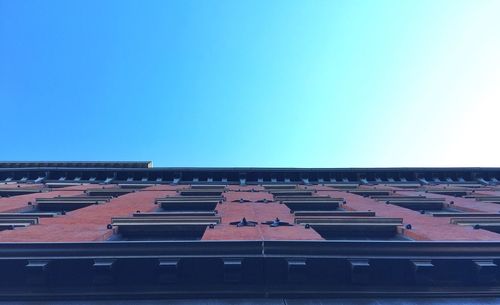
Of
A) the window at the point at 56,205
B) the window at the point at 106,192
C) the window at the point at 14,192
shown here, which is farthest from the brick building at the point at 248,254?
the window at the point at 14,192

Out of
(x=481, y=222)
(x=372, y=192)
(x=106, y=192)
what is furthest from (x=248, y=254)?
(x=106, y=192)

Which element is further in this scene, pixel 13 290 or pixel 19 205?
pixel 19 205

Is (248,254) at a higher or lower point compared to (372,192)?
lower

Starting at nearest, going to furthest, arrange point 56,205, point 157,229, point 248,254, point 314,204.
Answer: point 248,254 → point 157,229 → point 56,205 → point 314,204

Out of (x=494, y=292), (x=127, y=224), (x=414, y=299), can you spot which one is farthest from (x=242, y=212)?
(x=494, y=292)

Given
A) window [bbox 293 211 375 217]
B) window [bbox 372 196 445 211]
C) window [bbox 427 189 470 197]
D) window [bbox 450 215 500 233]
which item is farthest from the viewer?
window [bbox 427 189 470 197]

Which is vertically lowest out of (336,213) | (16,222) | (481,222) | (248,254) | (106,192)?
(248,254)

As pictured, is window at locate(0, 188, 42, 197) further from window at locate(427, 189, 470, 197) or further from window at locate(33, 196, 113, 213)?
window at locate(427, 189, 470, 197)

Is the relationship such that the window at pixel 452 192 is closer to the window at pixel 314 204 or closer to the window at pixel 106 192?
the window at pixel 314 204

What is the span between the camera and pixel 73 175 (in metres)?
27.4

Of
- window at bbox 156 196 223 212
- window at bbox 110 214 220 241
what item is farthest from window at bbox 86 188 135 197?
window at bbox 110 214 220 241

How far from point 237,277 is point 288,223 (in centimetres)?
398

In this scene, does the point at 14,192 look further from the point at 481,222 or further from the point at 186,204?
the point at 481,222

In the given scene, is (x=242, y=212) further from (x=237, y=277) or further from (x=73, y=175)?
(x=73, y=175)
